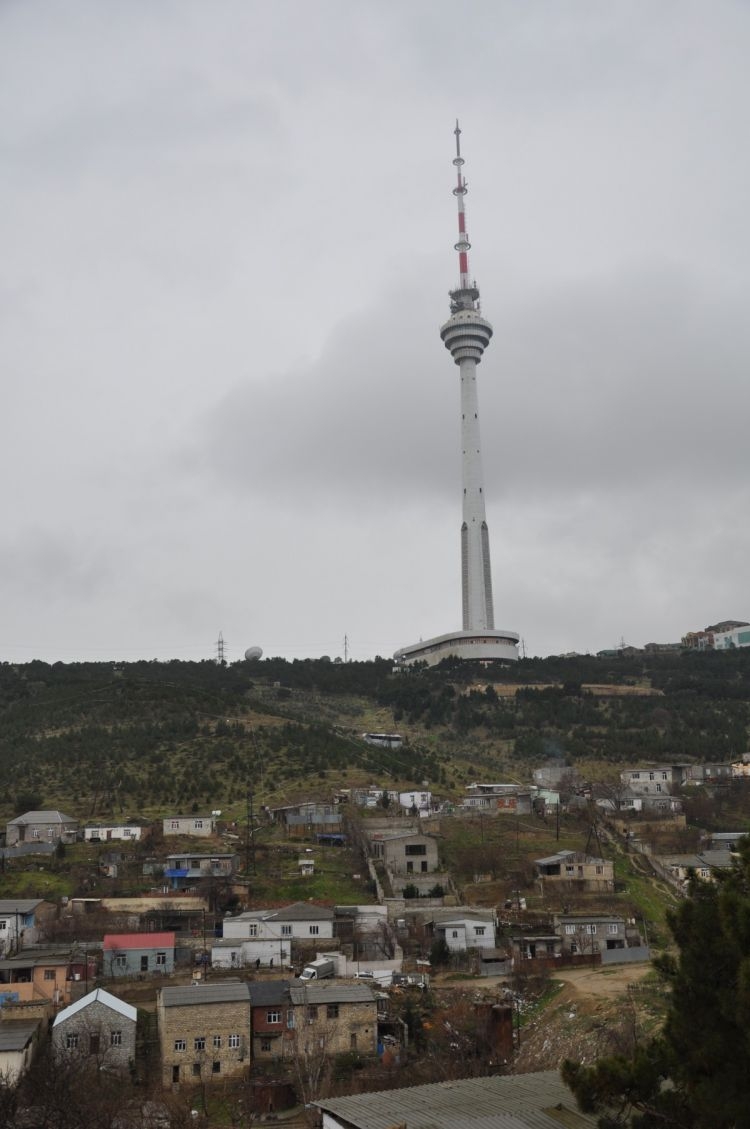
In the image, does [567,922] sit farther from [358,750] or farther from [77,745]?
[77,745]

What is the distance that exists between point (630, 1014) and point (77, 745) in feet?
135

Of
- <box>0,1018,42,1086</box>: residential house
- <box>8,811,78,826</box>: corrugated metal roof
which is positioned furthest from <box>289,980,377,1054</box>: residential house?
<box>8,811,78,826</box>: corrugated metal roof

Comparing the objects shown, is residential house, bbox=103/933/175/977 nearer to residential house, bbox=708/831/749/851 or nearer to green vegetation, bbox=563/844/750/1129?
green vegetation, bbox=563/844/750/1129

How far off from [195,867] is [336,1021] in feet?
50.6

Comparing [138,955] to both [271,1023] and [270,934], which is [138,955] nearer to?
[270,934]

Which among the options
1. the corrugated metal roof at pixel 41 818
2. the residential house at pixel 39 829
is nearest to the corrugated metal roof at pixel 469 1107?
the residential house at pixel 39 829

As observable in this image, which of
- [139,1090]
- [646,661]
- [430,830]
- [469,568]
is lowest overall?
[139,1090]

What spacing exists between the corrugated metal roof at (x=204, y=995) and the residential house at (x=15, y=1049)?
2.99 meters

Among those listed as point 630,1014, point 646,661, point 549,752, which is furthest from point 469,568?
point 630,1014

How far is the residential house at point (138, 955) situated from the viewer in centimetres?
2950

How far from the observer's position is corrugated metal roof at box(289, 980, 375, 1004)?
81.2ft

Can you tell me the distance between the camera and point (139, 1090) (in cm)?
2239

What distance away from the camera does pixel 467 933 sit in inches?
1244

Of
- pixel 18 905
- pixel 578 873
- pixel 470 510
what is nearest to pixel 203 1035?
pixel 18 905
